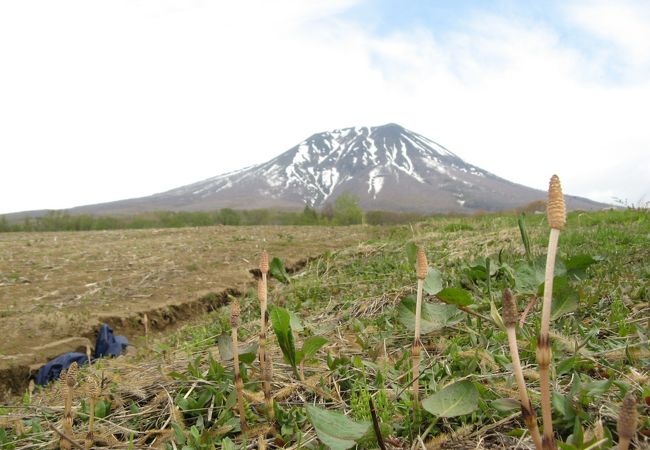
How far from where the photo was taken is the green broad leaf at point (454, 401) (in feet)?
4.66

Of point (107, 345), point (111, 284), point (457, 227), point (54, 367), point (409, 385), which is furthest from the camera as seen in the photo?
point (111, 284)

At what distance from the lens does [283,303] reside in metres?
4.32

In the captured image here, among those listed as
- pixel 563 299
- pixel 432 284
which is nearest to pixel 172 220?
pixel 432 284

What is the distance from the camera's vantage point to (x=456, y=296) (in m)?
2.14

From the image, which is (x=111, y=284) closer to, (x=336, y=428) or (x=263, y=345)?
(x=263, y=345)

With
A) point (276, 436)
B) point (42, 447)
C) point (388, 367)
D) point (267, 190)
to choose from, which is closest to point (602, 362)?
point (388, 367)

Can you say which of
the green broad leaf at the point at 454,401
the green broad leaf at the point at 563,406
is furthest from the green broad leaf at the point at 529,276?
the green broad leaf at the point at 454,401

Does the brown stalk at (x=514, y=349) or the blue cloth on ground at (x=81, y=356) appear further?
the blue cloth on ground at (x=81, y=356)

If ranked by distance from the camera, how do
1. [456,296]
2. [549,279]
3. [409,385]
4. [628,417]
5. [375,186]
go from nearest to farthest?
[628,417] → [549,279] → [409,385] → [456,296] → [375,186]

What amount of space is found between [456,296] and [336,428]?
3.21 feet

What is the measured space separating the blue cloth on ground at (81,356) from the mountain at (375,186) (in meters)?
142

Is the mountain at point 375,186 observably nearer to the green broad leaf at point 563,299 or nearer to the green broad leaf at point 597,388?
the green broad leaf at point 563,299

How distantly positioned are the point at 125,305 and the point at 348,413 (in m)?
6.20

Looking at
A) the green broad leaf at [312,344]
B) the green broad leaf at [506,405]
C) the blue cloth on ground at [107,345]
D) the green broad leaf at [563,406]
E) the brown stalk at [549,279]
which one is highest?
the brown stalk at [549,279]
